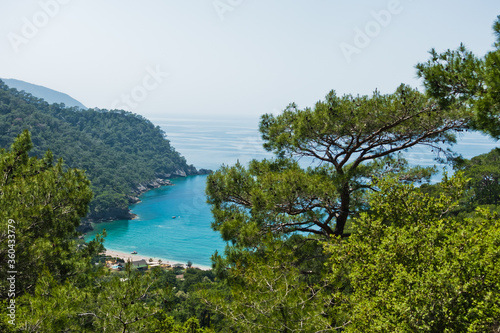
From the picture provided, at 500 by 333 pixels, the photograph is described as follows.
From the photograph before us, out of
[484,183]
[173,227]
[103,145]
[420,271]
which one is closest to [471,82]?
[420,271]

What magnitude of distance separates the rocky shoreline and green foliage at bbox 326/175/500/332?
24710 millimetres

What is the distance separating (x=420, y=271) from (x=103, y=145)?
7955cm

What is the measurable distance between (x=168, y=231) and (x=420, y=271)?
41.7 meters

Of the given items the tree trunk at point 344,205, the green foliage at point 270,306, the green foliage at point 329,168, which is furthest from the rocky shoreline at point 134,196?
the green foliage at point 270,306

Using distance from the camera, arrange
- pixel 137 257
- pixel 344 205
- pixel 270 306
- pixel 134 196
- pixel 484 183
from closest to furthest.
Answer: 1. pixel 270 306
2. pixel 344 205
3. pixel 484 183
4. pixel 137 257
5. pixel 134 196

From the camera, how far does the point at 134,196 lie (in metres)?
57.0

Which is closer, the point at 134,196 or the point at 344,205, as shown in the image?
the point at 344,205

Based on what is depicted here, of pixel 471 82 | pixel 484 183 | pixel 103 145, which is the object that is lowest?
pixel 484 183

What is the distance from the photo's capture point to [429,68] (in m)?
3.60

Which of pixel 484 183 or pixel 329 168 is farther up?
pixel 329 168

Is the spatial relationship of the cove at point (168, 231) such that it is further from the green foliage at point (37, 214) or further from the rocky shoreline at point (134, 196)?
the green foliage at point (37, 214)

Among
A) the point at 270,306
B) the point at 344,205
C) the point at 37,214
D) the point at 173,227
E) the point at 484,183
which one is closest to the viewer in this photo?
the point at 270,306

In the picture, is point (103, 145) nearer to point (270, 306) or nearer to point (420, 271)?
point (270, 306)

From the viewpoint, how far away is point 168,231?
41750 millimetres
